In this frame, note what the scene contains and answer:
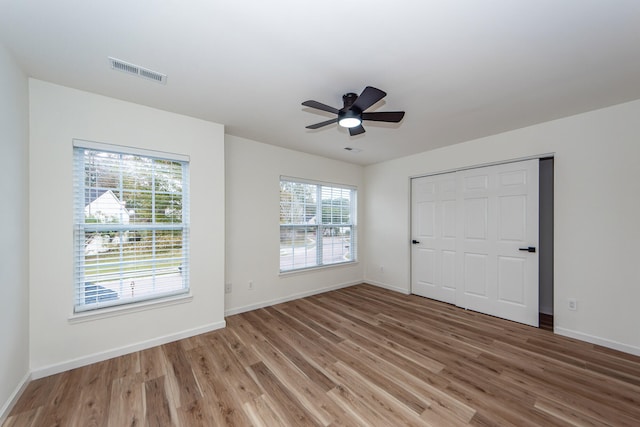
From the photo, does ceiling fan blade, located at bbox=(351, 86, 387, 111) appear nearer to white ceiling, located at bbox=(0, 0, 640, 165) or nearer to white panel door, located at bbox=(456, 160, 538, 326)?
white ceiling, located at bbox=(0, 0, 640, 165)

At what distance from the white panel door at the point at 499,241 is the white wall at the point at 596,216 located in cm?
25

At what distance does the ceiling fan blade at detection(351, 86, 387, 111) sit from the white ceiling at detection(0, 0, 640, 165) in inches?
9.2

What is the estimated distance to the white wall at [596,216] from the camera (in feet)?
8.42

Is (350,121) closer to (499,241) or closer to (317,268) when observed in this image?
(499,241)

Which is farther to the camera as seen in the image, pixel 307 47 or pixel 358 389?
pixel 358 389

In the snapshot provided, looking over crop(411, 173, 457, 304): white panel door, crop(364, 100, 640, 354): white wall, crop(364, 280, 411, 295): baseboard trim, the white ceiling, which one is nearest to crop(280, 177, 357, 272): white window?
crop(364, 280, 411, 295): baseboard trim

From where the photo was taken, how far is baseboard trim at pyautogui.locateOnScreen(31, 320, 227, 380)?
2.18m

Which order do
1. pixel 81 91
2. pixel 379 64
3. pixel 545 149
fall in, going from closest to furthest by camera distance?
pixel 379 64
pixel 81 91
pixel 545 149

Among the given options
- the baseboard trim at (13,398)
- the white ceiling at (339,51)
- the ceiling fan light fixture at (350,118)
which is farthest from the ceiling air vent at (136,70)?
the baseboard trim at (13,398)

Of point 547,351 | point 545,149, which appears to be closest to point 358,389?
point 547,351

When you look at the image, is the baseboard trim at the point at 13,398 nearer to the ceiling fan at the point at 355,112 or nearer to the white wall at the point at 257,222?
the white wall at the point at 257,222

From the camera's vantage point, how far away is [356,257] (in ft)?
17.3

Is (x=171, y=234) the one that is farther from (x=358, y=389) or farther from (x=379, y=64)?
(x=379, y=64)

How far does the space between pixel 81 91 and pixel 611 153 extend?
5391 mm
